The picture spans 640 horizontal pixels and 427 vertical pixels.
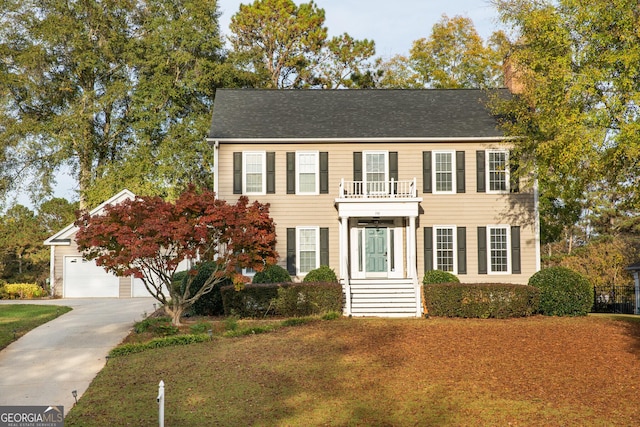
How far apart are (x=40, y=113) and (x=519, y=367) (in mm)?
33986

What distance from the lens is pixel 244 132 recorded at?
25938 mm

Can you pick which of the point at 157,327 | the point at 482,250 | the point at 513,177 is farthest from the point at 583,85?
the point at 157,327

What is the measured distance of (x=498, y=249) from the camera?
1003 inches

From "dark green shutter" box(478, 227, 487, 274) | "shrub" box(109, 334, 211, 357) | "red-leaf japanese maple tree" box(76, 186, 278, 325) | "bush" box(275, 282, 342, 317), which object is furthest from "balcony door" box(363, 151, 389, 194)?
"shrub" box(109, 334, 211, 357)

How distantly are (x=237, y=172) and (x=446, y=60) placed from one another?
21634 millimetres

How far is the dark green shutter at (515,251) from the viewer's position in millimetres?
25266

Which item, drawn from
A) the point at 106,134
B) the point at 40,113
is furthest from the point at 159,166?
the point at 40,113

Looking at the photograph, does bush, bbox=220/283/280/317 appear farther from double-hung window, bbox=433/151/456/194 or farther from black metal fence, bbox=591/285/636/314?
black metal fence, bbox=591/285/636/314

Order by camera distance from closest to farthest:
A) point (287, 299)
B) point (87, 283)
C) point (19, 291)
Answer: point (287, 299), point (87, 283), point (19, 291)

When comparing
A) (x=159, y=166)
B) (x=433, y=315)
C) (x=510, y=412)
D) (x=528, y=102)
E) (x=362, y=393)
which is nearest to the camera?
(x=510, y=412)

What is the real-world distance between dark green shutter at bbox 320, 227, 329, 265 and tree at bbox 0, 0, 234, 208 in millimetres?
15492

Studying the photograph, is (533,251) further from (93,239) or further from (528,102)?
(93,239)

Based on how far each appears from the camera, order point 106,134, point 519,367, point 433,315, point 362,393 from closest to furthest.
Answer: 1. point 362,393
2. point 519,367
3. point 433,315
4. point 106,134

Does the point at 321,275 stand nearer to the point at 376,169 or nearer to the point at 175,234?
the point at 376,169
